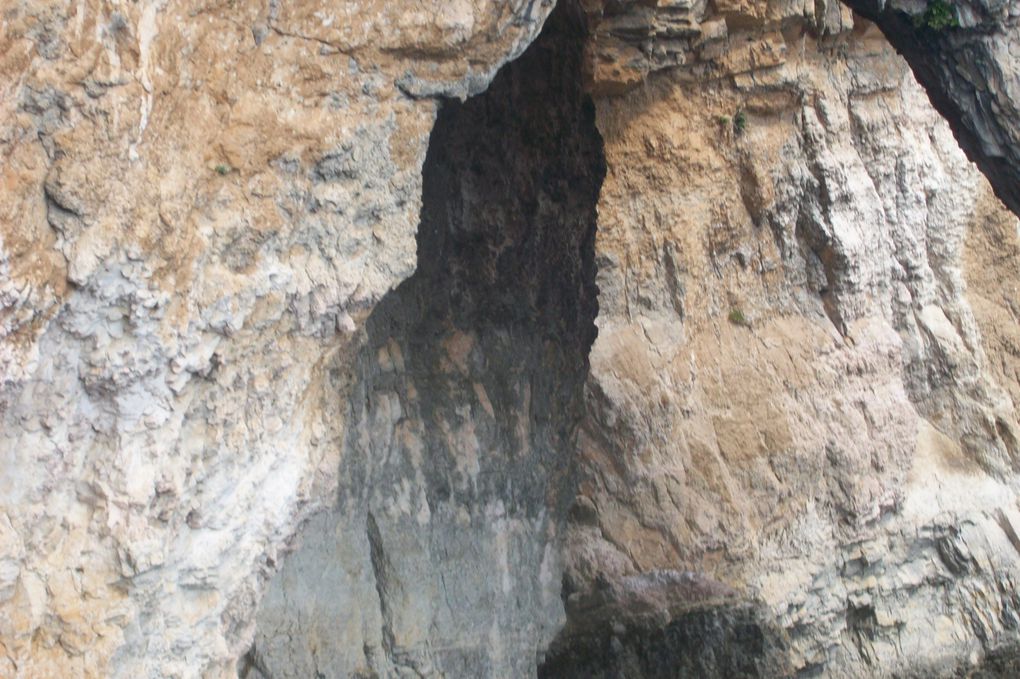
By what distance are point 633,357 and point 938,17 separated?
2475 millimetres

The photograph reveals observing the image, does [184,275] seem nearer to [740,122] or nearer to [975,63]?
[975,63]

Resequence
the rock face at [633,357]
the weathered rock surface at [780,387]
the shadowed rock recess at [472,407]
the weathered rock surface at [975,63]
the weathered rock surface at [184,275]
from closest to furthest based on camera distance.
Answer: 1. the weathered rock surface at [184,275]
2. the rock face at [633,357]
3. the weathered rock surface at [975,63]
4. the shadowed rock recess at [472,407]
5. the weathered rock surface at [780,387]

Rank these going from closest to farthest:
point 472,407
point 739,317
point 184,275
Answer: point 184,275 < point 472,407 < point 739,317

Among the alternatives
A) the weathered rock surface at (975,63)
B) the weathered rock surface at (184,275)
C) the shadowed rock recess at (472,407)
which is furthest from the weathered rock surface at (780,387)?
the weathered rock surface at (184,275)

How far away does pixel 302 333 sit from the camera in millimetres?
3195

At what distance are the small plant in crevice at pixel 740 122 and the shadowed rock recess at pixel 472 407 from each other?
725 mm

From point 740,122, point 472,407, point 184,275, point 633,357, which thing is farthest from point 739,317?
point 184,275

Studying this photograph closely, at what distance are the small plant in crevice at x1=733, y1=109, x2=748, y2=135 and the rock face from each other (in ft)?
0.12

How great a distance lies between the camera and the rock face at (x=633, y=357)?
10.6ft

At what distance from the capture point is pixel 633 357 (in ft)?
19.4

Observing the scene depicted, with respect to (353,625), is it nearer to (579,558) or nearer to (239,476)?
(579,558)

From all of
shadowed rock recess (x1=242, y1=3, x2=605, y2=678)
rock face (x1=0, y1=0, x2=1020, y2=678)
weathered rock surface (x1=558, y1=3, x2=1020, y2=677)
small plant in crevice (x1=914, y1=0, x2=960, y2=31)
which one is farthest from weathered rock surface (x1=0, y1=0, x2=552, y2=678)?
weathered rock surface (x1=558, y1=3, x2=1020, y2=677)

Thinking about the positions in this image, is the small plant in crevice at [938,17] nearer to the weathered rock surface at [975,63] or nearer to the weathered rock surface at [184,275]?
the weathered rock surface at [975,63]

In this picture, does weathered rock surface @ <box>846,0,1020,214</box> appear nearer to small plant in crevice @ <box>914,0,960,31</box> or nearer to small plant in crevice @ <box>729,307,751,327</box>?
small plant in crevice @ <box>914,0,960,31</box>
